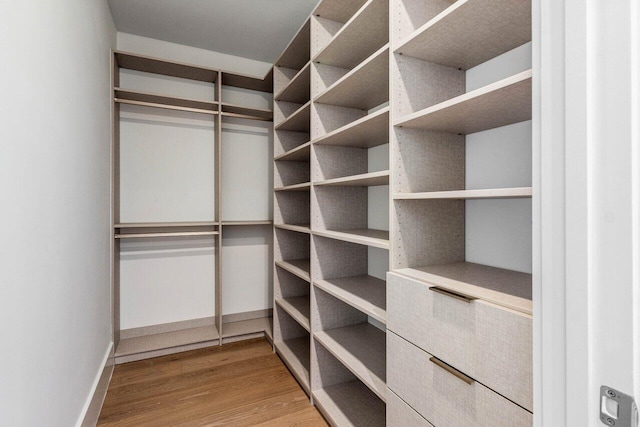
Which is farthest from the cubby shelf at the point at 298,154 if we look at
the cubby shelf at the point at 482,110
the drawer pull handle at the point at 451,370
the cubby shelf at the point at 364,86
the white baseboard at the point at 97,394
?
the white baseboard at the point at 97,394

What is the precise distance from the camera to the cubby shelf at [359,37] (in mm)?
1400

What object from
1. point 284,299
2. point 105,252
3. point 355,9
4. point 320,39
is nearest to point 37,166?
point 105,252

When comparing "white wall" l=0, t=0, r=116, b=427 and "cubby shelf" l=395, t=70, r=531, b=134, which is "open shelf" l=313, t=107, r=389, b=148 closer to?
"cubby shelf" l=395, t=70, r=531, b=134

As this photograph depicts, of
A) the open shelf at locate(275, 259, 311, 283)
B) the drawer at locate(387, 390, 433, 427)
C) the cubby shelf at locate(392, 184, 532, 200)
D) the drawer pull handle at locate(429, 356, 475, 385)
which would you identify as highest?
the cubby shelf at locate(392, 184, 532, 200)

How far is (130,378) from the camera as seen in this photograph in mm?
2164

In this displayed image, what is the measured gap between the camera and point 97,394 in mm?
1748

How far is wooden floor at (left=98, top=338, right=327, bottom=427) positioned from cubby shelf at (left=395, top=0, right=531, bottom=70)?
6.14 feet

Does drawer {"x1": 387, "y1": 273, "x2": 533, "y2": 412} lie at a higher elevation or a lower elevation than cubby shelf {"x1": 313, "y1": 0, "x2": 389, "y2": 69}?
lower

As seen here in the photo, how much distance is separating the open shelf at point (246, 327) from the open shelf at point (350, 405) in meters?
1.00

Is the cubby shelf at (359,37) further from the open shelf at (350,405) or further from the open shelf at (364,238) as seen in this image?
the open shelf at (350,405)

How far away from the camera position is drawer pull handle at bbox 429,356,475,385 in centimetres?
89

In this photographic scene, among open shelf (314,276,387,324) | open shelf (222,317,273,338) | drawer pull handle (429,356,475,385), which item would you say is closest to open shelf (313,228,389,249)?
open shelf (314,276,387,324)

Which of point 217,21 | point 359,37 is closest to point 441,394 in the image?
point 359,37

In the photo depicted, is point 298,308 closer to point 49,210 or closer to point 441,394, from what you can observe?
point 441,394
